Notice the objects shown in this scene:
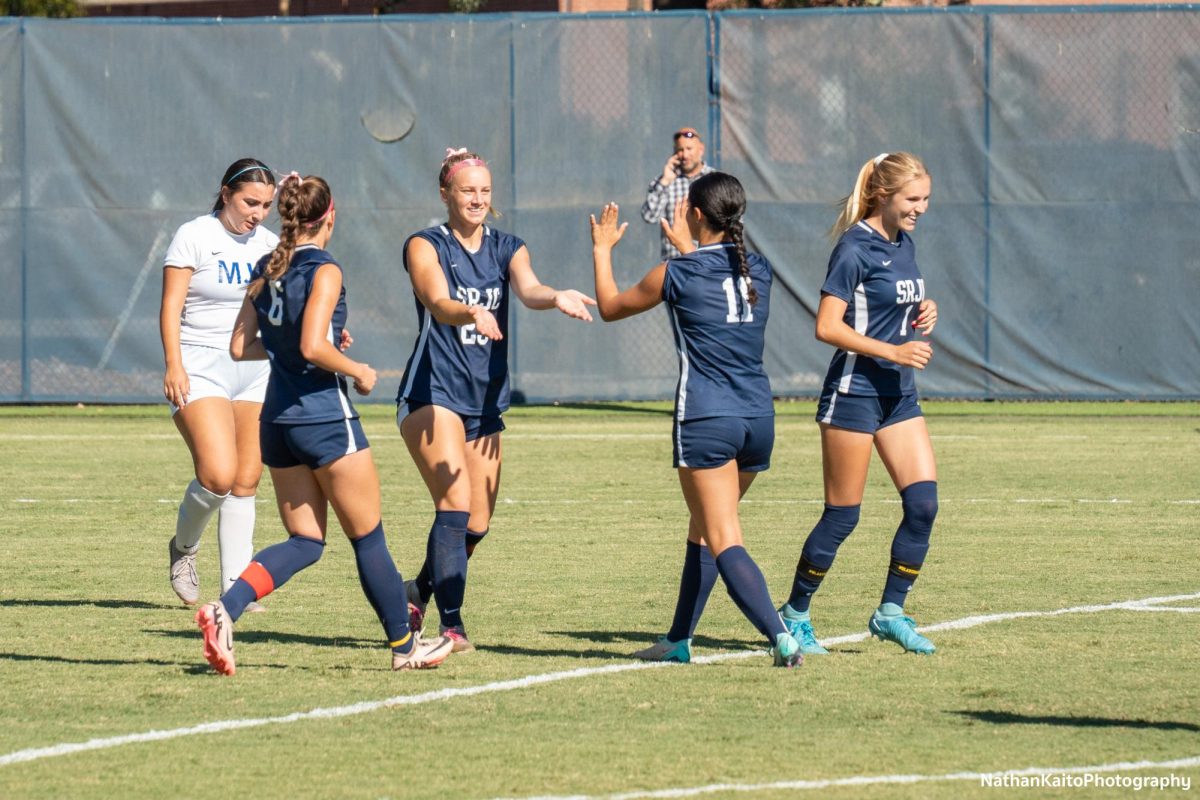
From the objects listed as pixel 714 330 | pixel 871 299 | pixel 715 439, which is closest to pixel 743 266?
pixel 714 330

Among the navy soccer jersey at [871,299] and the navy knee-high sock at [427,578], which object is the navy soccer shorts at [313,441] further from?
the navy soccer jersey at [871,299]

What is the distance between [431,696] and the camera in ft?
20.8

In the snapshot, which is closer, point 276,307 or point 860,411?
point 276,307

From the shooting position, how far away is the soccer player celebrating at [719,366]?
21.9 ft

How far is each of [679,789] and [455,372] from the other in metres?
2.55

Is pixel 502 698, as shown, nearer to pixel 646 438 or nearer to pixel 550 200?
pixel 646 438

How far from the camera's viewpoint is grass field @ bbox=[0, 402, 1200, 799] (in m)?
5.30

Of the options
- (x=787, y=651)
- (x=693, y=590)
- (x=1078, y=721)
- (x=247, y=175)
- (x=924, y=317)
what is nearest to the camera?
(x=1078, y=721)

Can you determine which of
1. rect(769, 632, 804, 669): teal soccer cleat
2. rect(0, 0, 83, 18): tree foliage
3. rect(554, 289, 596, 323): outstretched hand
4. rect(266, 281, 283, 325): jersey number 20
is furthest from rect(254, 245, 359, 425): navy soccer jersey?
rect(0, 0, 83, 18): tree foliage

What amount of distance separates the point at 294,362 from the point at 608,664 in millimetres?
1602

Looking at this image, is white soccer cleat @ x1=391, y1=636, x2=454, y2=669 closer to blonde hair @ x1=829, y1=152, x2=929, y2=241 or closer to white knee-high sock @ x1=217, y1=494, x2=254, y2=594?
white knee-high sock @ x1=217, y1=494, x2=254, y2=594

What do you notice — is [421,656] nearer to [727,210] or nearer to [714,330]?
[714,330]

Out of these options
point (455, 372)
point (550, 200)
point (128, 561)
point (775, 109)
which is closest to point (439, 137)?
point (550, 200)

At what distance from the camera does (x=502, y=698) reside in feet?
20.7
